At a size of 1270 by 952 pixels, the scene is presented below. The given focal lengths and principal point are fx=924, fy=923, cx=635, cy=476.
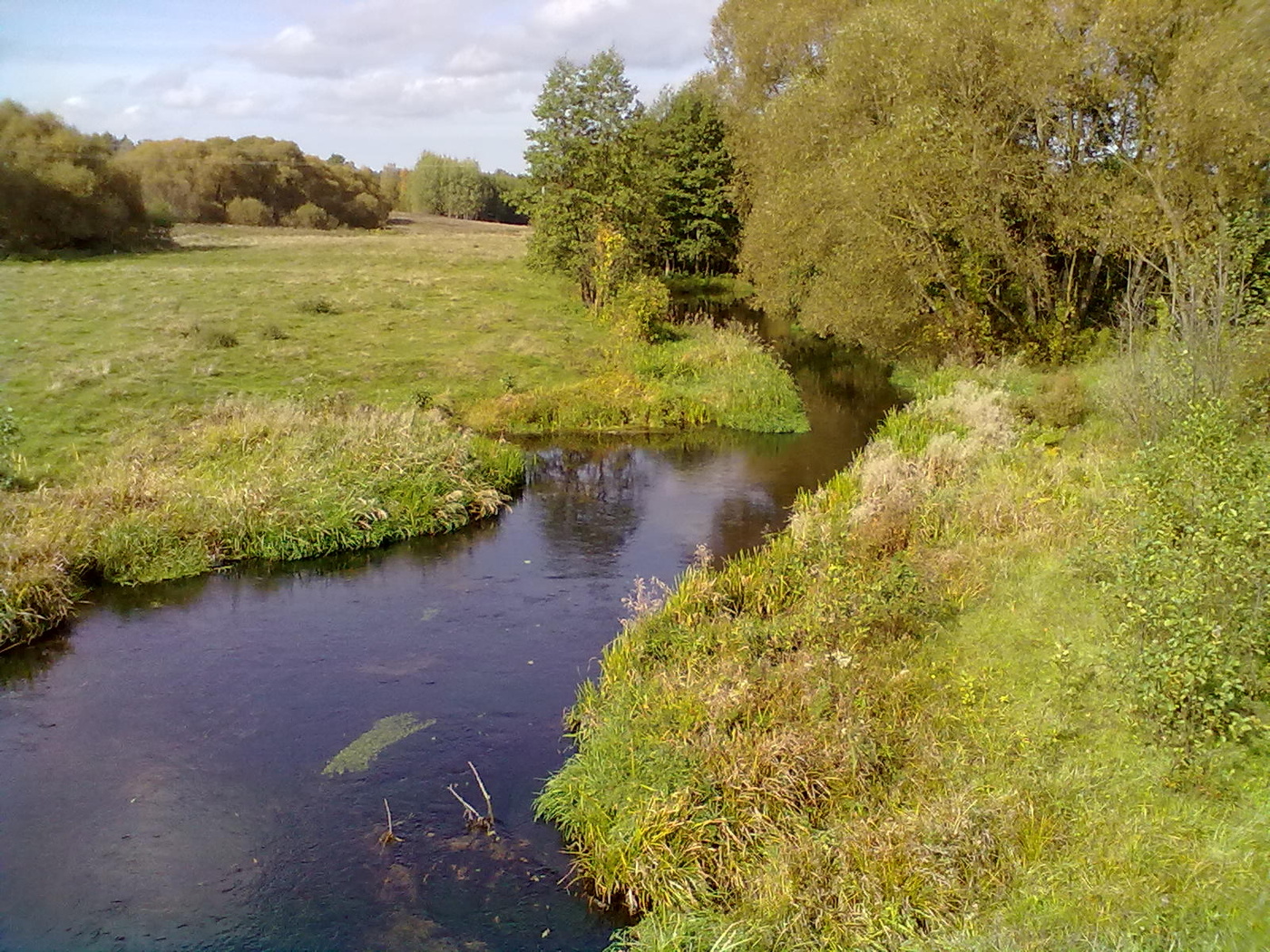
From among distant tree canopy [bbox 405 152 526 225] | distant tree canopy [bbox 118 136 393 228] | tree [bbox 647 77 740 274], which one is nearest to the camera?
tree [bbox 647 77 740 274]

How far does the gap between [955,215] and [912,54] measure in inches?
180

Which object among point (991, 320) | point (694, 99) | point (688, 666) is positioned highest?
Result: point (694, 99)

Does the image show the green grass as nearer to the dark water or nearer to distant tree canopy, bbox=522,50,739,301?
distant tree canopy, bbox=522,50,739,301

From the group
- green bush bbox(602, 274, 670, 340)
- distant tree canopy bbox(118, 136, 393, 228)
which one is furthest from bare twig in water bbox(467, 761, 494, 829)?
distant tree canopy bbox(118, 136, 393, 228)

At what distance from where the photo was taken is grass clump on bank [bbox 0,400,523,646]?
14547 millimetres

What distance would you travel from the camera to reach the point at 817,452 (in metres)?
23.7

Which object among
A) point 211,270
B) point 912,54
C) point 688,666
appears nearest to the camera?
point 688,666

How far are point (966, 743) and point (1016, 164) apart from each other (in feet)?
65.0

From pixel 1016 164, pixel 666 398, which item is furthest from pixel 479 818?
pixel 1016 164

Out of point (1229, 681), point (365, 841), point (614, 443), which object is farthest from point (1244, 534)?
point (614, 443)

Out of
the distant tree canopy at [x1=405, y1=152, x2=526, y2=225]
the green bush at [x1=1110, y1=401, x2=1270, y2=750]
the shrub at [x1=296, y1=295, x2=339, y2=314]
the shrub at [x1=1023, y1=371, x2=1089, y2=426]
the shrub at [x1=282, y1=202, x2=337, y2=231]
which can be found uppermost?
the distant tree canopy at [x1=405, y1=152, x2=526, y2=225]

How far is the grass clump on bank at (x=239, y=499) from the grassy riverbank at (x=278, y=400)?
4 cm

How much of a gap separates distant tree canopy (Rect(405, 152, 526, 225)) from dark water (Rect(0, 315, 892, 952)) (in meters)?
Result: 81.1

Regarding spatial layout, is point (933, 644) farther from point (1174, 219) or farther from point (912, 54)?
point (912, 54)
